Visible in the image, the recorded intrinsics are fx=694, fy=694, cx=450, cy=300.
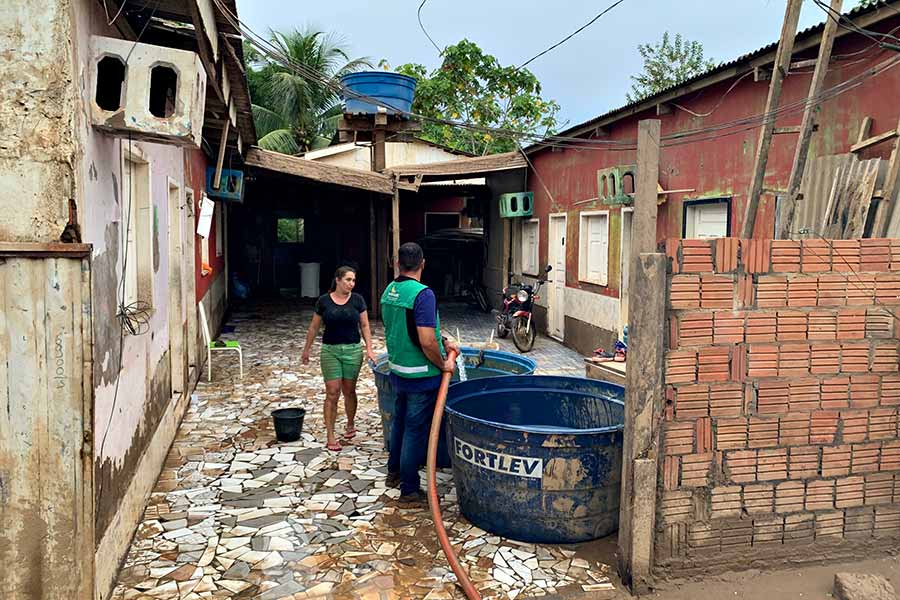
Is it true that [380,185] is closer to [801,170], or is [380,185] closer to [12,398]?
[801,170]

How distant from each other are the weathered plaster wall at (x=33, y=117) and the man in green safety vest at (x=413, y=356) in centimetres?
232

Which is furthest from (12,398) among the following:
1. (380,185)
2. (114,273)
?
(380,185)

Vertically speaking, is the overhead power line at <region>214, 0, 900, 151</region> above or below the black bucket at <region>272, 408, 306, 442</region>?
above

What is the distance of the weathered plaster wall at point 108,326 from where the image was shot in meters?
3.32

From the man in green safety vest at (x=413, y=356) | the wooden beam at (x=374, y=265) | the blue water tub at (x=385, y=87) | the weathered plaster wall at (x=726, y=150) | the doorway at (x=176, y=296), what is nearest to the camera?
the man in green safety vest at (x=413, y=356)

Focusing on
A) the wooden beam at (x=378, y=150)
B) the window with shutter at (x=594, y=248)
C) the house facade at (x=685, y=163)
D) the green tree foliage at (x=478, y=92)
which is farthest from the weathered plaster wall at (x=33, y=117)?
the green tree foliage at (x=478, y=92)

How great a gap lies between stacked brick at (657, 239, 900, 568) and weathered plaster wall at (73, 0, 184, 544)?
3060mm

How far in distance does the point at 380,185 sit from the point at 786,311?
9.25 meters

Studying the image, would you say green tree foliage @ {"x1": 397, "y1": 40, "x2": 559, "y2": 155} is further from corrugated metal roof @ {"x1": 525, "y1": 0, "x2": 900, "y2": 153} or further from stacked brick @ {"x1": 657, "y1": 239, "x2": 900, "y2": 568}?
stacked brick @ {"x1": 657, "y1": 239, "x2": 900, "y2": 568}

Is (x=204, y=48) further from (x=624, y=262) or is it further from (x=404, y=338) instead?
(x=624, y=262)

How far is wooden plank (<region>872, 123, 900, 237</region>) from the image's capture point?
5270 mm

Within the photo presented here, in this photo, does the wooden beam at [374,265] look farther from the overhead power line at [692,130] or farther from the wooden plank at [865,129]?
the wooden plank at [865,129]

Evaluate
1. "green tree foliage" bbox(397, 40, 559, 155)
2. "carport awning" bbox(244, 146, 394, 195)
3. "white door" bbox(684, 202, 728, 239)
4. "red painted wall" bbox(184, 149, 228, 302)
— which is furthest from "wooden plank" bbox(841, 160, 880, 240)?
"green tree foliage" bbox(397, 40, 559, 155)

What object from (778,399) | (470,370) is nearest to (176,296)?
(470,370)
